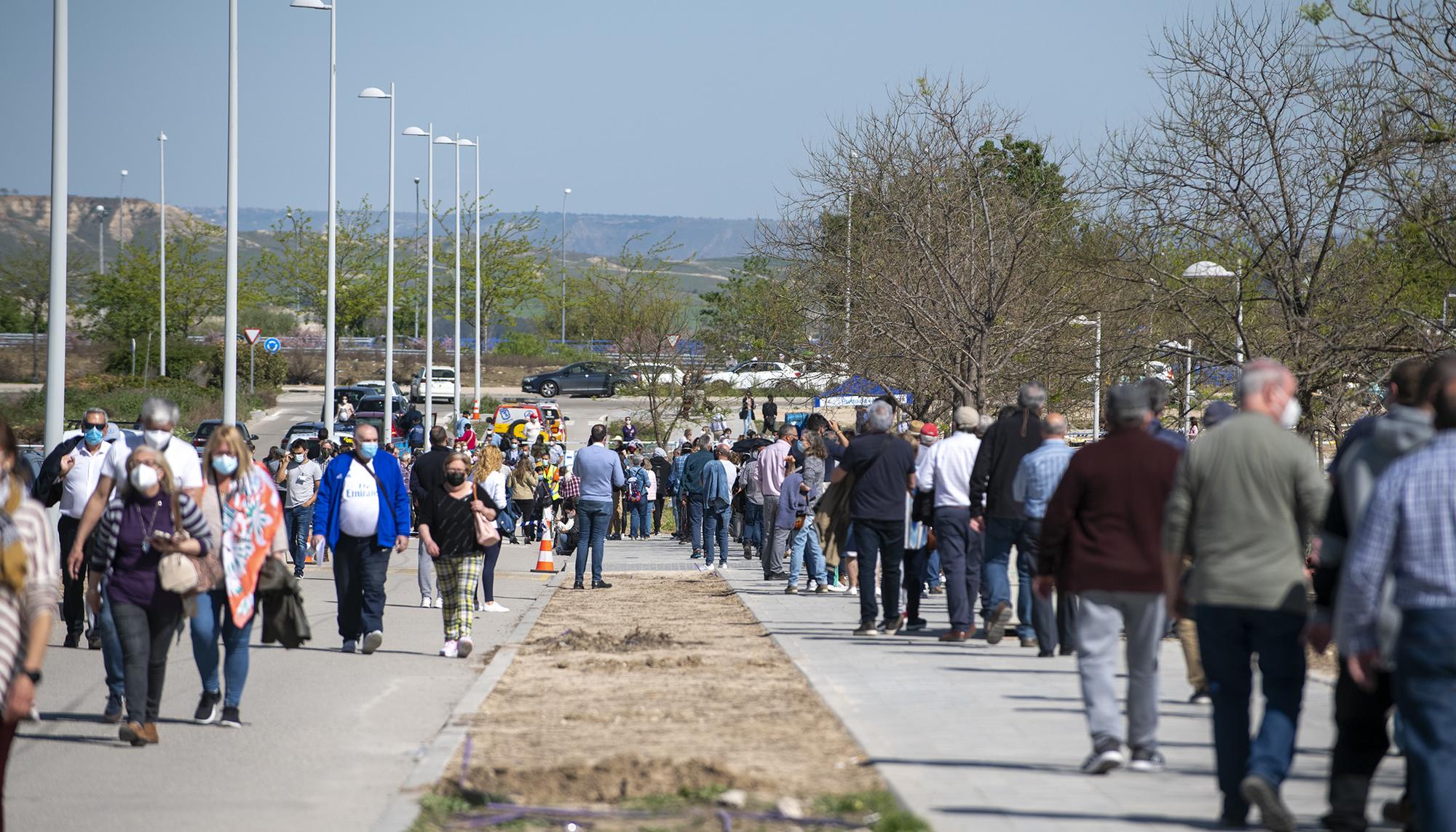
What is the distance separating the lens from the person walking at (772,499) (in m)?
20.0

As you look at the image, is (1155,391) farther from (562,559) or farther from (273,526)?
(562,559)

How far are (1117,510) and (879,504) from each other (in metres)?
5.80

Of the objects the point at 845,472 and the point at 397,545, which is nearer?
the point at 397,545

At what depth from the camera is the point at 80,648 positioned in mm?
12570

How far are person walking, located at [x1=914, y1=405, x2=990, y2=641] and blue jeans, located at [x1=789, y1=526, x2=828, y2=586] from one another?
5093mm

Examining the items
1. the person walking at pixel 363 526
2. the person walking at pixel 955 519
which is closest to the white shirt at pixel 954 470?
the person walking at pixel 955 519

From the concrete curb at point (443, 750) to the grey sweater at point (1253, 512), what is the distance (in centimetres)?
337

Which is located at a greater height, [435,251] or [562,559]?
[435,251]

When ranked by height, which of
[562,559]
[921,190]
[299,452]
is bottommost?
[562,559]

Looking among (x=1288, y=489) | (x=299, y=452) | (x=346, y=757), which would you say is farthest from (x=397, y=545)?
(x=299, y=452)

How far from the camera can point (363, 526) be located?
12453 mm

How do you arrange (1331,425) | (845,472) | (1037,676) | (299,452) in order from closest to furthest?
(1037,676) < (845,472) < (1331,425) < (299,452)

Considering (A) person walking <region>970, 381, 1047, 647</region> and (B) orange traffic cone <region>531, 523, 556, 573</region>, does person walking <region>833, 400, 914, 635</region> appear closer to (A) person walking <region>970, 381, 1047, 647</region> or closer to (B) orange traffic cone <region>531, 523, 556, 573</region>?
(A) person walking <region>970, 381, 1047, 647</region>

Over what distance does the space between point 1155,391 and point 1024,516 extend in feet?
4.12
